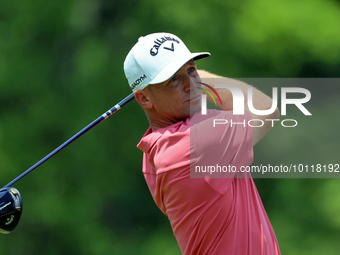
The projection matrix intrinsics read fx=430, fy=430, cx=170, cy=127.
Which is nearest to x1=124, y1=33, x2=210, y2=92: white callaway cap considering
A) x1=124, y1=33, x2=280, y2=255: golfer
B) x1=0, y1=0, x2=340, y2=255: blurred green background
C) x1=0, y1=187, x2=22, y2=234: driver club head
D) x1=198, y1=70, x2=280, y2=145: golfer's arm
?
x1=124, y1=33, x2=280, y2=255: golfer

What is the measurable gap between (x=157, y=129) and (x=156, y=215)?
7.46 feet

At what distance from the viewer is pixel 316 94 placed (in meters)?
3.04

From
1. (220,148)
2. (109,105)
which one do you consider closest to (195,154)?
(220,148)

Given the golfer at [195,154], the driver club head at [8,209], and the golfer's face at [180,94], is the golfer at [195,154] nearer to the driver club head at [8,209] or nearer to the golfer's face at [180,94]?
the golfer's face at [180,94]

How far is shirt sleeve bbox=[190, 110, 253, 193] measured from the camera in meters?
1.21

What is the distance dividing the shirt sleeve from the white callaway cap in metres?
0.20

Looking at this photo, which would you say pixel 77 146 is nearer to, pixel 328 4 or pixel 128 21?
pixel 128 21

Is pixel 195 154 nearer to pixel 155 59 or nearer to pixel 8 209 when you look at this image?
pixel 155 59

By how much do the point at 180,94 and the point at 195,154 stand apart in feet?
0.66

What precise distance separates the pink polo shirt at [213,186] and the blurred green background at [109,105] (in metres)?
2.13

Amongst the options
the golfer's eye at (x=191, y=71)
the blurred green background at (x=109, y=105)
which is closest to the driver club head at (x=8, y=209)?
the golfer's eye at (x=191, y=71)

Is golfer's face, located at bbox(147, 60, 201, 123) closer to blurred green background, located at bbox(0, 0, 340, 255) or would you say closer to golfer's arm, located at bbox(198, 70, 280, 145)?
golfer's arm, located at bbox(198, 70, 280, 145)

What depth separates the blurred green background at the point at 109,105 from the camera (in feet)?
10.9

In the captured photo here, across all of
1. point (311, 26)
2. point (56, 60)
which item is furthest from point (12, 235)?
point (311, 26)
